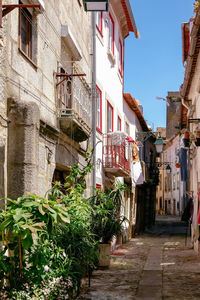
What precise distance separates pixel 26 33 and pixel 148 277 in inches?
252

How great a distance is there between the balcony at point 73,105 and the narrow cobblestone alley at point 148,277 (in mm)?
3192

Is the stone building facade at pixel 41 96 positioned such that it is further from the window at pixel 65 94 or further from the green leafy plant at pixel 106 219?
the green leafy plant at pixel 106 219

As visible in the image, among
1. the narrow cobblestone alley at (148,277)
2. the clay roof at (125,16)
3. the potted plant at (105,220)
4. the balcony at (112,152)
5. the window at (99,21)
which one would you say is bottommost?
the narrow cobblestone alley at (148,277)

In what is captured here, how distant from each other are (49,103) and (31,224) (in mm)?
4248

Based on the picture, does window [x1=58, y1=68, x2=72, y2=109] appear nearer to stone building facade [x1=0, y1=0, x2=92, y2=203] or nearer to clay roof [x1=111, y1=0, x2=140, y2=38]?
stone building facade [x1=0, y1=0, x2=92, y2=203]

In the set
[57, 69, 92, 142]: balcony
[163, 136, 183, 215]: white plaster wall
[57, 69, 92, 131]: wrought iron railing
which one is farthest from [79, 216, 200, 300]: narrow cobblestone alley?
[163, 136, 183, 215]: white plaster wall

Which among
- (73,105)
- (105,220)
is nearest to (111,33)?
(73,105)

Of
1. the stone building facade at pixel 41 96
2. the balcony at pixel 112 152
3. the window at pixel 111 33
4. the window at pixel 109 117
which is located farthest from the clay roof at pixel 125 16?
the stone building facade at pixel 41 96

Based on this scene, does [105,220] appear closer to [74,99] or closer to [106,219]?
[106,219]

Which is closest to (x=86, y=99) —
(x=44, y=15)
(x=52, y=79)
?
(x=52, y=79)

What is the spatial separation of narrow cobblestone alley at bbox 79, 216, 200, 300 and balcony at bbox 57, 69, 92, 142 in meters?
3.19

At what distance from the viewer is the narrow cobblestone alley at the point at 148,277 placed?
29.7ft

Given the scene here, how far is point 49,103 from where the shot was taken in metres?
8.91

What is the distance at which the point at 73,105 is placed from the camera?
992 centimetres
